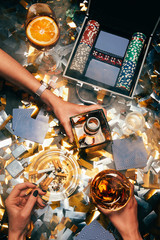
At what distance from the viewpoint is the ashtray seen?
1.12m

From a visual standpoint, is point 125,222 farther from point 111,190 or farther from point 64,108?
point 64,108

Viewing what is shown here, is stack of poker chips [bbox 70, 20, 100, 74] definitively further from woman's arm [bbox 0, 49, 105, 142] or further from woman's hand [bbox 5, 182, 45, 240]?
woman's hand [bbox 5, 182, 45, 240]

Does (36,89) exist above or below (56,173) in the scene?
above

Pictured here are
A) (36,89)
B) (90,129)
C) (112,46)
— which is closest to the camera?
(90,129)

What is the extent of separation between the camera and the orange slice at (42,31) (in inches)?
49.9

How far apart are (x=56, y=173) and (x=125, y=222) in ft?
1.73

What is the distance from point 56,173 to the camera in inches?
45.4

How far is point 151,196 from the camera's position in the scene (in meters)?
1.16

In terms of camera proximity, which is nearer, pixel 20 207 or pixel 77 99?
pixel 20 207

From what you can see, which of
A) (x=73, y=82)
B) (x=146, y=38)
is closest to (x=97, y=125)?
(x=73, y=82)

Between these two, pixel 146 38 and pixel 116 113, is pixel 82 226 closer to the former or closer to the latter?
pixel 116 113

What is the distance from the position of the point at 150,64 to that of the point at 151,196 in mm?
981

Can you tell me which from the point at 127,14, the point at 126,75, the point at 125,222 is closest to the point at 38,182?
the point at 125,222

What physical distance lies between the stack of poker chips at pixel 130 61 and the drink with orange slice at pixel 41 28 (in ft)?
1.83
